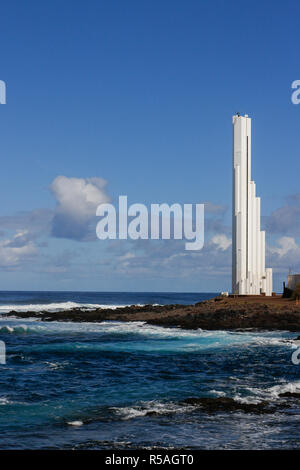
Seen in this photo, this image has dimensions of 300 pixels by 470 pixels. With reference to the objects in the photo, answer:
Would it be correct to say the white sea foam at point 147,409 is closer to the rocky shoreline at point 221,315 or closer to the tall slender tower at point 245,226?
the rocky shoreline at point 221,315

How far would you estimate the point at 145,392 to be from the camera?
72.9 ft

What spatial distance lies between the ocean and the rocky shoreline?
721 cm

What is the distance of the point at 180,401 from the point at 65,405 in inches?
163

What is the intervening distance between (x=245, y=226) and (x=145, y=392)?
163ft

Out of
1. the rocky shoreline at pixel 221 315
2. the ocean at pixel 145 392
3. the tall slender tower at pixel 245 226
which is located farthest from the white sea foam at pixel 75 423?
the tall slender tower at pixel 245 226

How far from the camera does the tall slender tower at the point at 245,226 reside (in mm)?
69125

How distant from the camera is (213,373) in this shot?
2636 centimetres

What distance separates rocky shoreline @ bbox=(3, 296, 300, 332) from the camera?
4922cm

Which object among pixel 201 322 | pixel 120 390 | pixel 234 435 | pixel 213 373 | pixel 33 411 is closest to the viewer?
pixel 234 435

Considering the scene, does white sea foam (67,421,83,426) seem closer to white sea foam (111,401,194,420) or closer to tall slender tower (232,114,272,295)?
white sea foam (111,401,194,420)

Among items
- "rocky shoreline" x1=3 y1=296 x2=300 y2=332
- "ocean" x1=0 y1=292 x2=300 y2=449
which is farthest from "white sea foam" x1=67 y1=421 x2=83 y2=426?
"rocky shoreline" x1=3 y1=296 x2=300 y2=332

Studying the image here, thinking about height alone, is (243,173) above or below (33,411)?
above
